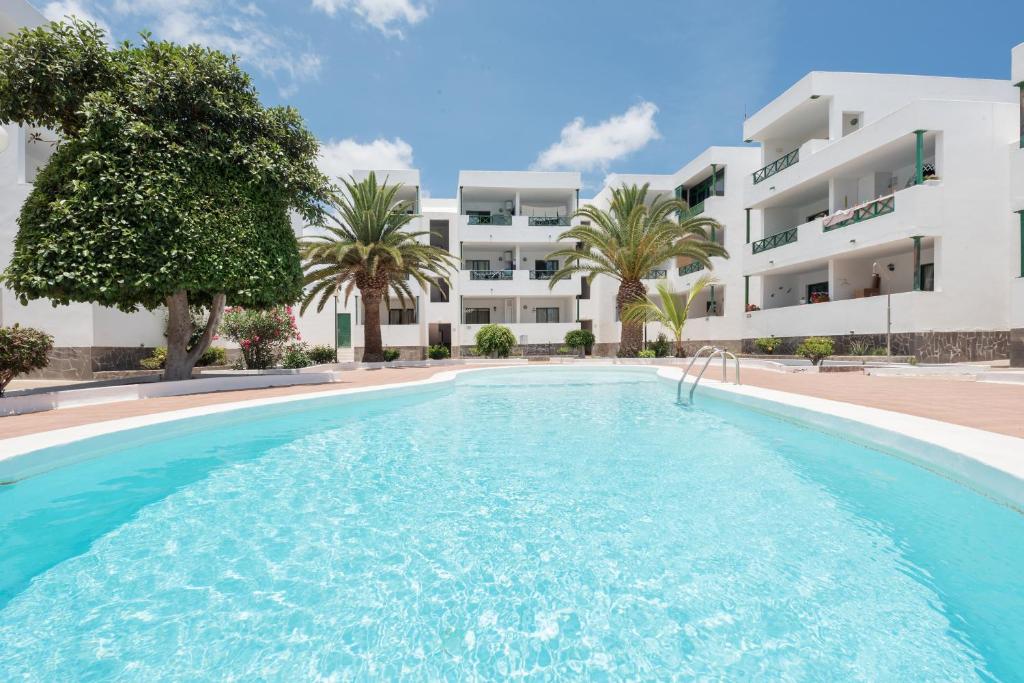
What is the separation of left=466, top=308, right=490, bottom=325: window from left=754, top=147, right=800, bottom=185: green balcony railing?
17.9m

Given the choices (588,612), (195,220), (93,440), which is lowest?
(588,612)

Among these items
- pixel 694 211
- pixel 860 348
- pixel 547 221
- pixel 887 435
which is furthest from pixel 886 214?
pixel 547 221

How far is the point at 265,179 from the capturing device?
11.2 meters

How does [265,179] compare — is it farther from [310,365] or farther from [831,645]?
[831,645]

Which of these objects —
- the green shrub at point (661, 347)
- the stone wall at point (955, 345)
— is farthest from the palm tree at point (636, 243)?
the stone wall at point (955, 345)

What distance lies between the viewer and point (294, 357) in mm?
19062

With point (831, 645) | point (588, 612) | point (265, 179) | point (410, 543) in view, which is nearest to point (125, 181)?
point (265, 179)

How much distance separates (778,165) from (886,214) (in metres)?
7.53

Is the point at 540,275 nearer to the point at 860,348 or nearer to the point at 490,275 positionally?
the point at 490,275

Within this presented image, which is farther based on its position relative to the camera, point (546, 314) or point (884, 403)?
point (546, 314)

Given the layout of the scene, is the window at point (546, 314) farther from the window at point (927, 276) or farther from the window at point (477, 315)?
the window at point (927, 276)

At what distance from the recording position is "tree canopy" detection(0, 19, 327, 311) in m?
9.28

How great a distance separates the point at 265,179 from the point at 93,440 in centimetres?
787

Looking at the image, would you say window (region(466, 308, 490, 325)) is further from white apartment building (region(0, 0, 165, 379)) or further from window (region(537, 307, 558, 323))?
white apartment building (region(0, 0, 165, 379))
